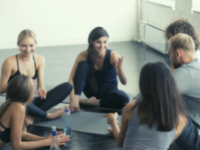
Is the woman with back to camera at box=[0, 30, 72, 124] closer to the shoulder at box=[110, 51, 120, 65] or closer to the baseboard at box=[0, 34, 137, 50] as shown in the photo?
the shoulder at box=[110, 51, 120, 65]

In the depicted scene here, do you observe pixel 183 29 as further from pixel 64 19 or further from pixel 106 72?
pixel 64 19

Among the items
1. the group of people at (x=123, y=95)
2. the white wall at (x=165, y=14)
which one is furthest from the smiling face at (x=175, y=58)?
the white wall at (x=165, y=14)

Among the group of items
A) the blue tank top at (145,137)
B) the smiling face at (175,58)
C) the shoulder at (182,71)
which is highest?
the smiling face at (175,58)

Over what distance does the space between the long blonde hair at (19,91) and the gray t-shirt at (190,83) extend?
100cm

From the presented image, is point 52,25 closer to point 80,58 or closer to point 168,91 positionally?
point 80,58

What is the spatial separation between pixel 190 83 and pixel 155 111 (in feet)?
1.75

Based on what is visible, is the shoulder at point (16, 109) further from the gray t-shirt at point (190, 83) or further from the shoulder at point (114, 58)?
the shoulder at point (114, 58)

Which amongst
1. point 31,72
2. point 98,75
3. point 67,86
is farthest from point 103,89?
point 31,72

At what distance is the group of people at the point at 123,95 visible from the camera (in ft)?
4.83

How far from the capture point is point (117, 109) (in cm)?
299

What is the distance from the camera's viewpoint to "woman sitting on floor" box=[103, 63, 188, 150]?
1.45m

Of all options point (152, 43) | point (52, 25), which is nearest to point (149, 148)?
point (152, 43)

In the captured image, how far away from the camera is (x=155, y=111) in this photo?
147 centimetres

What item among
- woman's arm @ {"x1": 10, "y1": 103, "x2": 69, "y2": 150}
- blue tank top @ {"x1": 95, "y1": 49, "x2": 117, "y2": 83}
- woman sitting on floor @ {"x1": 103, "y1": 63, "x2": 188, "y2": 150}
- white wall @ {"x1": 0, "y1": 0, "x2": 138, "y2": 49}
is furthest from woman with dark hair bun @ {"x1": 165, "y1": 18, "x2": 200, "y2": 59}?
white wall @ {"x1": 0, "y1": 0, "x2": 138, "y2": 49}
